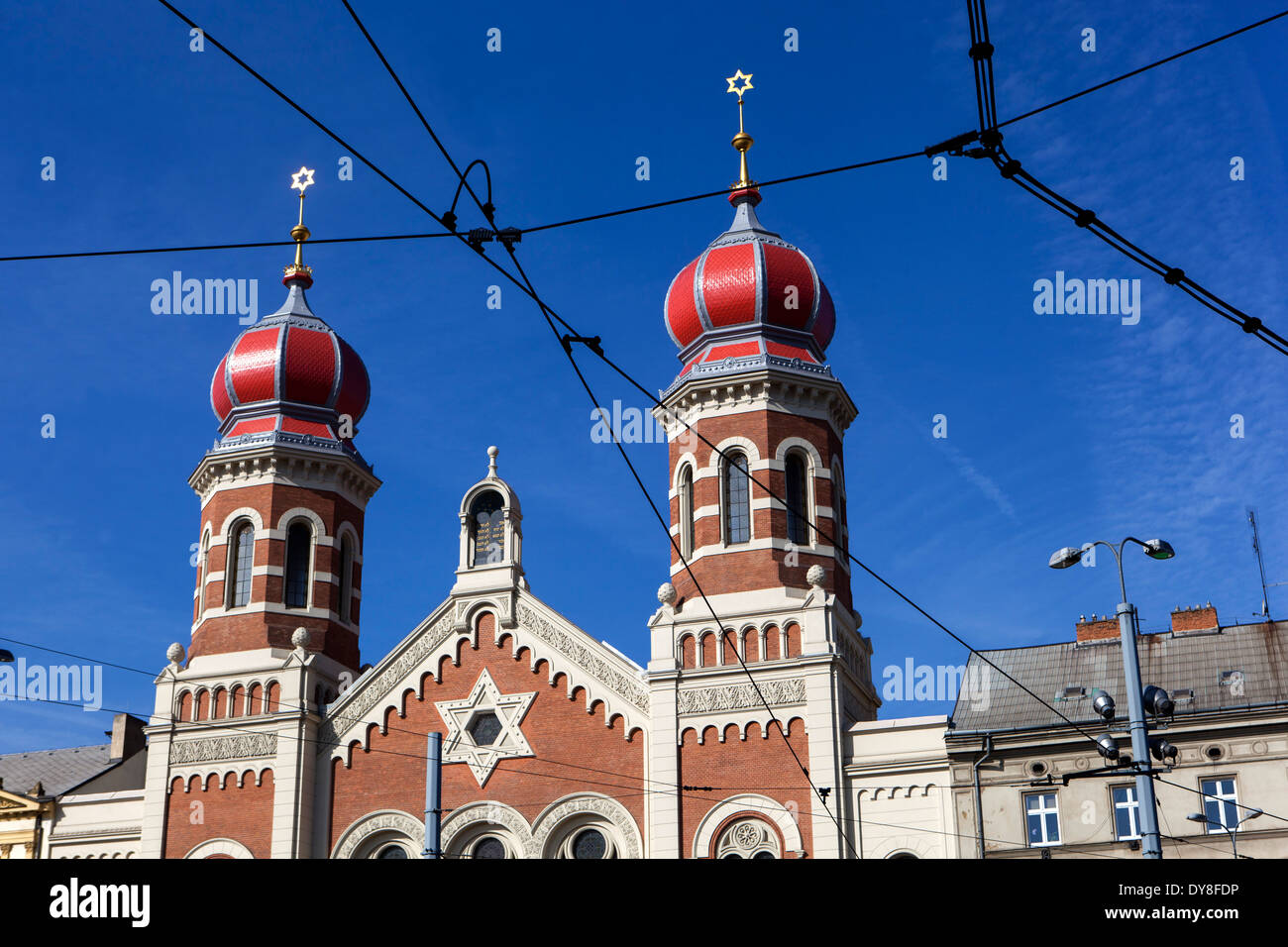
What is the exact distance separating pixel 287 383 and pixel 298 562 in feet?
14.2

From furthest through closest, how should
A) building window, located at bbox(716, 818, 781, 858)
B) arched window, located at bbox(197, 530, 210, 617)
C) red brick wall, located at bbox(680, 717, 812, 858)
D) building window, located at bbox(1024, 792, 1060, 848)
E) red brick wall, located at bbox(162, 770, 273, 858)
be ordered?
arched window, located at bbox(197, 530, 210, 617) → red brick wall, located at bbox(162, 770, 273, 858) → red brick wall, located at bbox(680, 717, 812, 858) → building window, located at bbox(716, 818, 781, 858) → building window, located at bbox(1024, 792, 1060, 848)

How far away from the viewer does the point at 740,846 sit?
30672 mm

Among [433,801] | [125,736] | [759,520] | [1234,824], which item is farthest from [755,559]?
[125,736]

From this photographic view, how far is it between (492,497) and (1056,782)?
534 inches

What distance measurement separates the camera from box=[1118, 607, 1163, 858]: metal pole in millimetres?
18328

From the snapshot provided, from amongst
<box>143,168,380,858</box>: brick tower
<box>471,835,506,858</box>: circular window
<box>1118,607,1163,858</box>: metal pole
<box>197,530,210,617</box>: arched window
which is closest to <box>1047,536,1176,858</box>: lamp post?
<box>1118,607,1163,858</box>: metal pole

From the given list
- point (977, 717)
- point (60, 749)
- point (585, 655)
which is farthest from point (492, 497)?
point (60, 749)

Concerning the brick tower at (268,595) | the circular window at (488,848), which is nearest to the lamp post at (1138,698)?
the circular window at (488,848)

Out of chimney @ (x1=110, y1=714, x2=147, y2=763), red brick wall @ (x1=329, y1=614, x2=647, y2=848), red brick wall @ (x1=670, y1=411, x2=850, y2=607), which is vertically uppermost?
red brick wall @ (x1=670, y1=411, x2=850, y2=607)

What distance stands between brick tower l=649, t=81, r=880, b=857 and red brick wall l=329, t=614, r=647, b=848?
111cm

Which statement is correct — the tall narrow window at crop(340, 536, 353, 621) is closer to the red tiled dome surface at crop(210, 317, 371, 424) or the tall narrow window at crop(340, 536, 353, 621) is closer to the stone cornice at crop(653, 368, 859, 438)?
the red tiled dome surface at crop(210, 317, 371, 424)
